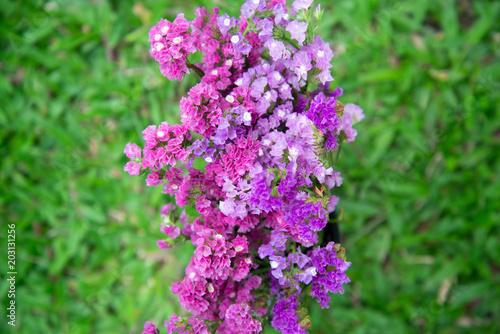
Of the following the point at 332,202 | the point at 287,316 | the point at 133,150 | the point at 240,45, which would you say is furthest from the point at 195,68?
the point at 287,316

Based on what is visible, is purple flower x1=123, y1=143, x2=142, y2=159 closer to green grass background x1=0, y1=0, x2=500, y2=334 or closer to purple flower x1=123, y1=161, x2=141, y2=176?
purple flower x1=123, y1=161, x2=141, y2=176

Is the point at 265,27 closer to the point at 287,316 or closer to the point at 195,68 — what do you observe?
the point at 195,68

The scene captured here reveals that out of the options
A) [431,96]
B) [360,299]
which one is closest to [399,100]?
[431,96]

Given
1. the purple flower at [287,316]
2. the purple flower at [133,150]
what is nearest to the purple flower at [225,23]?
the purple flower at [133,150]

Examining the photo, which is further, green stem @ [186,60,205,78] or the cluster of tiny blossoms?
green stem @ [186,60,205,78]

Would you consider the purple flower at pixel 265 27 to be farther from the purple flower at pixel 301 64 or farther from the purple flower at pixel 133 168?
the purple flower at pixel 133 168

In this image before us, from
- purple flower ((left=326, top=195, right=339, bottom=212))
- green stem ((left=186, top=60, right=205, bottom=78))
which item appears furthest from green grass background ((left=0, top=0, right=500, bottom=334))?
purple flower ((left=326, top=195, right=339, bottom=212))
